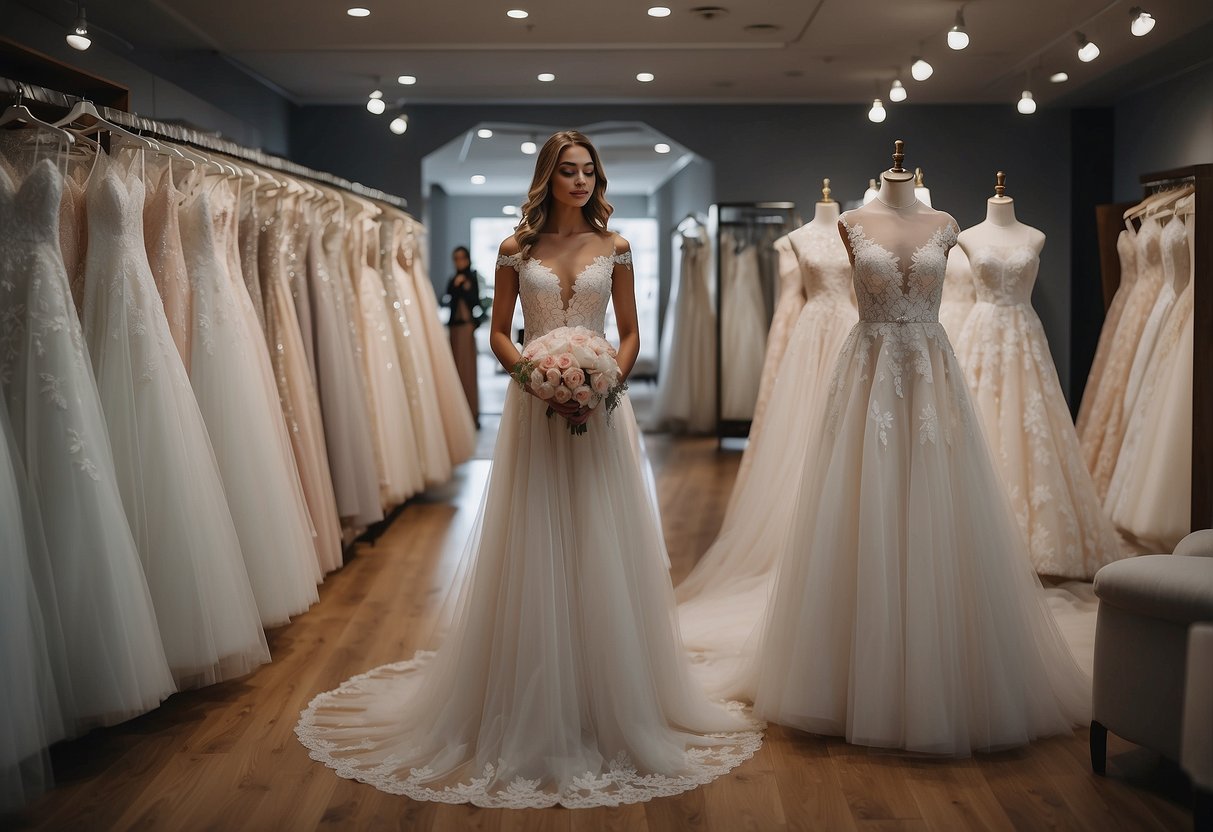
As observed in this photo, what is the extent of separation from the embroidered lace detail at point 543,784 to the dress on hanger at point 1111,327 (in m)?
3.64

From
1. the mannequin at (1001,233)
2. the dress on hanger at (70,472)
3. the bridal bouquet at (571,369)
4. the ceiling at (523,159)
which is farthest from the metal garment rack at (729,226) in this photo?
the dress on hanger at (70,472)

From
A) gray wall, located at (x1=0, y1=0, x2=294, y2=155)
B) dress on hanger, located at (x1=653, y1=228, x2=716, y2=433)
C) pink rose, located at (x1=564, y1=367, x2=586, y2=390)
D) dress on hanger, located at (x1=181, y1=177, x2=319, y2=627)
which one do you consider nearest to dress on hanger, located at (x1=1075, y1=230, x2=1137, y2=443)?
pink rose, located at (x1=564, y1=367, x2=586, y2=390)

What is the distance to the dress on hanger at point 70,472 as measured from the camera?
9.34 feet

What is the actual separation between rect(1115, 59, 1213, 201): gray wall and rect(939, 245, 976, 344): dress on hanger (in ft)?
8.89

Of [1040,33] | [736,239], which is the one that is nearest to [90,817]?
[1040,33]

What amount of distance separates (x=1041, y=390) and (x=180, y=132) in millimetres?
3589

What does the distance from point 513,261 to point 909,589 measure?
4.57 ft

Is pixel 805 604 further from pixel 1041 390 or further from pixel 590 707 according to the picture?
pixel 1041 390

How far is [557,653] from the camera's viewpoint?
9.41 ft

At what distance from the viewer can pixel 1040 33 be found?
6.82 metres

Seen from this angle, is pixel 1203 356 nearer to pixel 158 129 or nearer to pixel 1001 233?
pixel 1001 233

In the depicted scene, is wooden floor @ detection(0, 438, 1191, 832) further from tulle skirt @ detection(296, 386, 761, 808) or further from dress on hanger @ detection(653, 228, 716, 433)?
dress on hanger @ detection(653, 228, 716, 433)

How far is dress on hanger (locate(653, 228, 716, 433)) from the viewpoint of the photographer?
10.8 metres

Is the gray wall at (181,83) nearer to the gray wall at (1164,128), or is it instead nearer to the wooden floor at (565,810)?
the wooden floor at (565,810)
